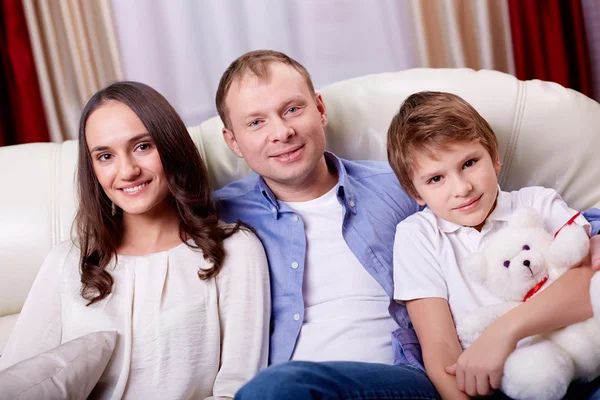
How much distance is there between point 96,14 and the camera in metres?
2.22

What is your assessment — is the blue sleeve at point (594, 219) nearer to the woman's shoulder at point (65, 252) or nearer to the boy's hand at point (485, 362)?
the boy's hand at point (485, 362)

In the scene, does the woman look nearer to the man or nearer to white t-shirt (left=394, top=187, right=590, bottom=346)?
the man

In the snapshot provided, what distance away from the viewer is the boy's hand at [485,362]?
116 centimetres

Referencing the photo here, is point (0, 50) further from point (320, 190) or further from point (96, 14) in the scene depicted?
point (320, 190)

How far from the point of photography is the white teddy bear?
3.61ft

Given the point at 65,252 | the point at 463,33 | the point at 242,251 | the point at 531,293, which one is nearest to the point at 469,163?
the point at 531,293

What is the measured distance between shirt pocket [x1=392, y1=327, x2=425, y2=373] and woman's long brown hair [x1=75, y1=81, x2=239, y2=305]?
0.42 m

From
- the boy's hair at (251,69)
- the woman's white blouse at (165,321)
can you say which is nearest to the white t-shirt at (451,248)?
the woman's white blouse at (165,321)

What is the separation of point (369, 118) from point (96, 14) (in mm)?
1068

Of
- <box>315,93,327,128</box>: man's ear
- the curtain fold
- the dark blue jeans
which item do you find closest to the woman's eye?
<box>315,93,327,128</box>: man's ear

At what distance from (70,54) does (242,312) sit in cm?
124

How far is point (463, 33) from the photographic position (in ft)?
7.50

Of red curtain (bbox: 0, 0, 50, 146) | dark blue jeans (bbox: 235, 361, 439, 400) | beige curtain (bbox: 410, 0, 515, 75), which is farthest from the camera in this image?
beige curtain (bbox: 410, 0, 515, 75)

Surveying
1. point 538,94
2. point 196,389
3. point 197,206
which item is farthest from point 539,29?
point 196,389
